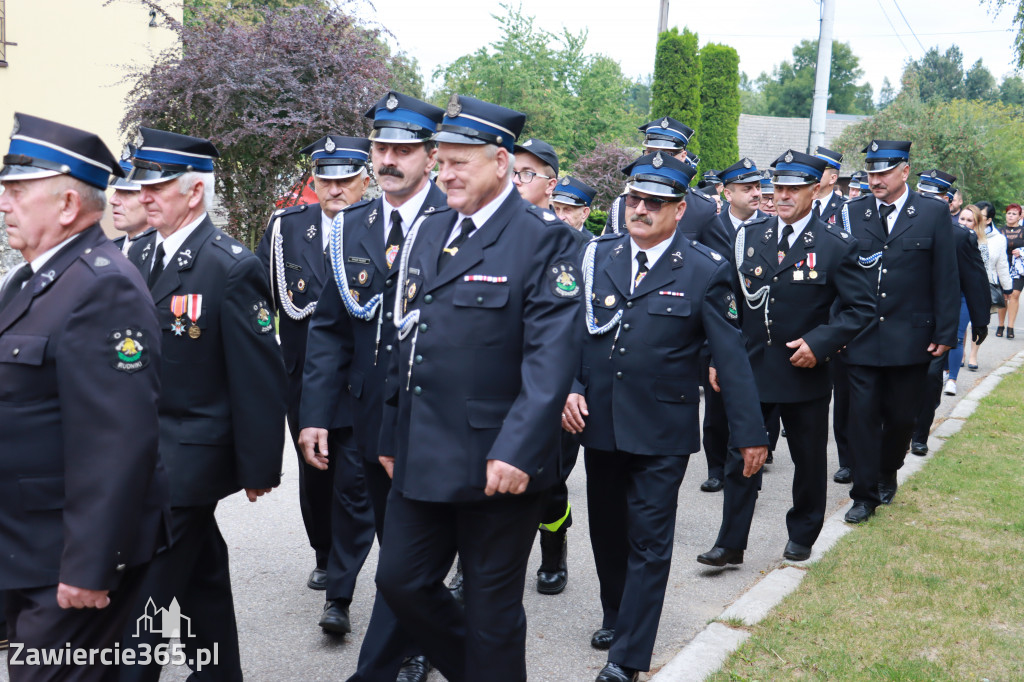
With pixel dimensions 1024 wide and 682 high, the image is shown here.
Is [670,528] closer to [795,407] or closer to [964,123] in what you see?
[795,407]

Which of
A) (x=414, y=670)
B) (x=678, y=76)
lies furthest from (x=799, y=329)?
(x=678, y=76)

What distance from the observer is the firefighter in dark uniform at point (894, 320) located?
6777 millimetres

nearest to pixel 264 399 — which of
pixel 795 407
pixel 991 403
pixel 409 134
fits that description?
pixel 409 134

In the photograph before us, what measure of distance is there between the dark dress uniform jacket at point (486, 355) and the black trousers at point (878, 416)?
391cm

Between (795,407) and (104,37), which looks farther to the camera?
(104,37)

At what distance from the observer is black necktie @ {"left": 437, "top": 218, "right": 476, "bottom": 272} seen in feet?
11.7

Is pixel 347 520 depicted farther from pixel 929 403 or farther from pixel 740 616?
pixel 929 403

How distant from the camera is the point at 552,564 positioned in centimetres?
552

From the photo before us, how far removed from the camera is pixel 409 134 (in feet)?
14.6

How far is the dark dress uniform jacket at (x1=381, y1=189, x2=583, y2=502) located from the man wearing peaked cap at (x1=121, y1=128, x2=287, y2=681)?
555 mm

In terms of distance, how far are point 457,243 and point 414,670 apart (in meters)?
1.88

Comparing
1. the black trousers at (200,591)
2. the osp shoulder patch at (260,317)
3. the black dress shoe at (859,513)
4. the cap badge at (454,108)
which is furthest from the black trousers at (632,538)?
the black dress shoe at (859,513)

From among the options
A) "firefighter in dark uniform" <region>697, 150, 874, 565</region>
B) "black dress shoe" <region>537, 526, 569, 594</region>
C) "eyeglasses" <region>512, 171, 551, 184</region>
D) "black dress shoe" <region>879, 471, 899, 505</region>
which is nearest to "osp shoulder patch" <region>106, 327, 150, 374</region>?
"black dress shoe" <region>537, 526, 569, 594</region>

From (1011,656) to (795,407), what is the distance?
1.78 metres
